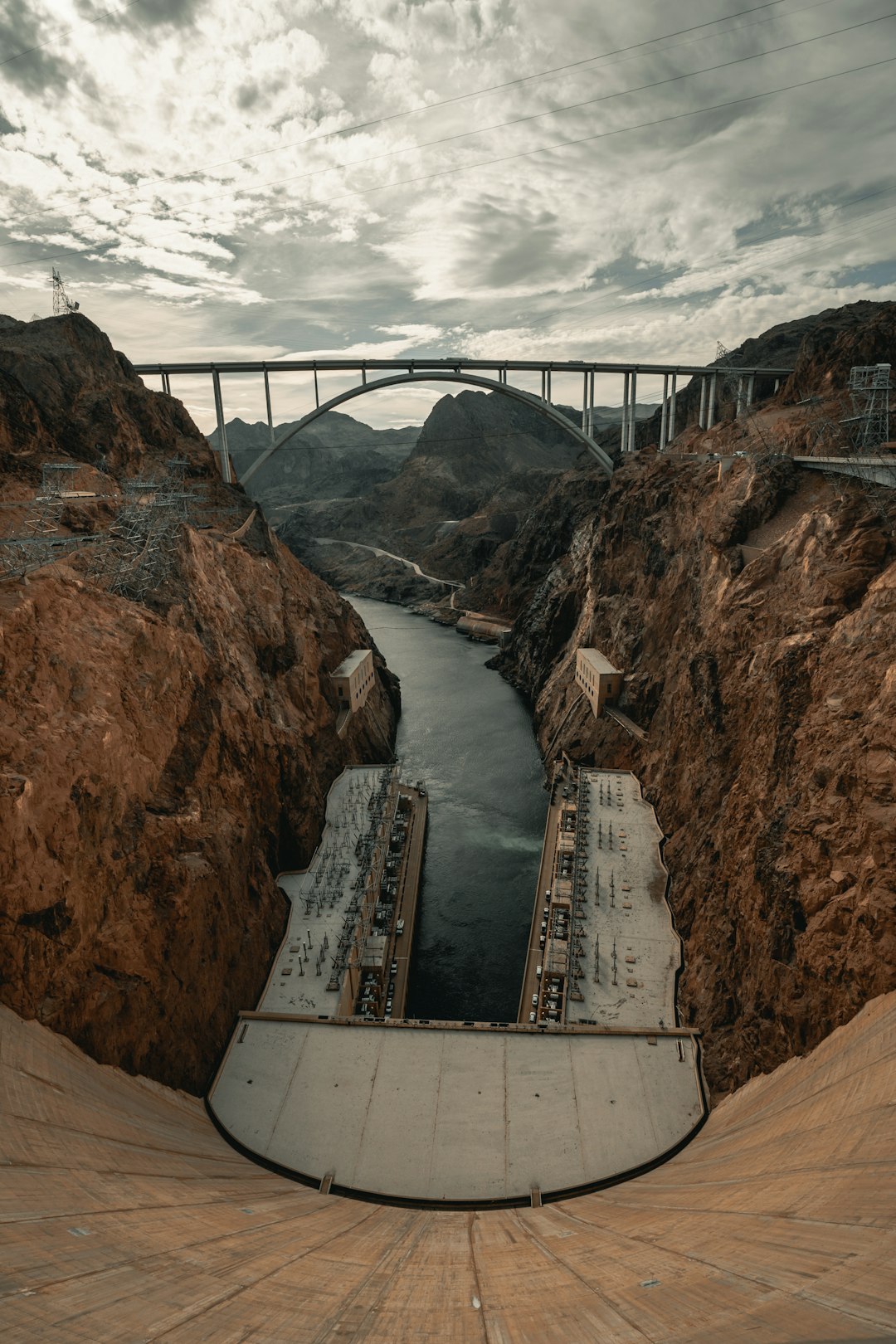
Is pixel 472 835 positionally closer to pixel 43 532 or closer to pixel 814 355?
pixel 43 532

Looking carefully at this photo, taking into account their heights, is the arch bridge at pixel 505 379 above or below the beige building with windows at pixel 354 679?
above

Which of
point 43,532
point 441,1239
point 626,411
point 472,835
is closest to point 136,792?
point 43,532

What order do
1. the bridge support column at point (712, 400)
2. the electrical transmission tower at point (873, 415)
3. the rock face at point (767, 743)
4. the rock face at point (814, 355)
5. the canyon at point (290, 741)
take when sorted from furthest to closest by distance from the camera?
1. the bridge support column at point (712, 400)
2. the rock face at point (814, 355)
3. the electrical transmission tower at point (873, 415)
4. the rock face at point (767, 743)
5. the canyon at point (290, 741)

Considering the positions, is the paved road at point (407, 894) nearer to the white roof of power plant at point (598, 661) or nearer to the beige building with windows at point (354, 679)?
the beige building with windows at point (354, 679)

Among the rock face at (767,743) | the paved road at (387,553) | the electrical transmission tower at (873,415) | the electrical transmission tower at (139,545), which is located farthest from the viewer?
the paved road at (387,553)

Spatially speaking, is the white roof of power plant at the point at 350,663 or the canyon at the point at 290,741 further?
the white roof of power plant at the point at 350,663

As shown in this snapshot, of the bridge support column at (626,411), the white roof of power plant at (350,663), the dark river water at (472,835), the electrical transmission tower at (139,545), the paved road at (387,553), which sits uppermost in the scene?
the bridge support column at (626,411)

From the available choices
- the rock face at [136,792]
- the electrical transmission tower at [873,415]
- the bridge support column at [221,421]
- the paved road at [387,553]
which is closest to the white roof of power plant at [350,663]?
the rock face at [136,792]
